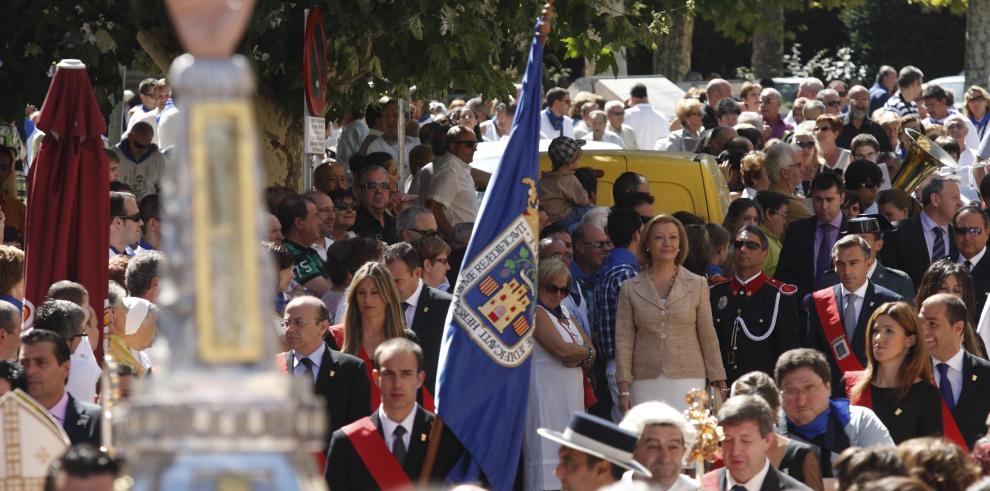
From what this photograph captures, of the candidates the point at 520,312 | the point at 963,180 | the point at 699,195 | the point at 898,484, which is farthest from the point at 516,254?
the point at 963,180

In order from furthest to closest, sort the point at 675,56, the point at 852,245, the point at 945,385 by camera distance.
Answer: the point at 675,56, the point at 852,245, the point at 945,385

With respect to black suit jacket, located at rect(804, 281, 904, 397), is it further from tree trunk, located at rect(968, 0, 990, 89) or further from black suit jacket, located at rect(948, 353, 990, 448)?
tree trunk, located at rect(968, 0, 990, 89)

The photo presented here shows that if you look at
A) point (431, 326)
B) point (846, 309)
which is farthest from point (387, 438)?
point (846, 309)

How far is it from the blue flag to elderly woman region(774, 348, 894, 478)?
47.7 inches

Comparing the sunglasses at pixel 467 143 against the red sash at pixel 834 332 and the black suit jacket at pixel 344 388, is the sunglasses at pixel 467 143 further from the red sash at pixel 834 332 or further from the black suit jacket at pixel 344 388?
the black suit jacket at pixel 344 388

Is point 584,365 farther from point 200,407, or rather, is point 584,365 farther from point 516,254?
point 200,407

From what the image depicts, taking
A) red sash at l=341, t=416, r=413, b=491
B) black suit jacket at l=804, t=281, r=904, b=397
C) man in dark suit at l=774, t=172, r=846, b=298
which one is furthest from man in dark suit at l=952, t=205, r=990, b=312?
red sash at l=341, t=416, r=413, b=491

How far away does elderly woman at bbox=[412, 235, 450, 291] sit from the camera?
9.85 metres

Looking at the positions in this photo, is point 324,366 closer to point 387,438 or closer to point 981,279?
point 387,438

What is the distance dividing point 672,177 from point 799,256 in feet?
8.00

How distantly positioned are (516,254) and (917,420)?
2.13 meters

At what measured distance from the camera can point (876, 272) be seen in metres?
10.6

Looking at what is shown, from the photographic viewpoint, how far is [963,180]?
1667 cm

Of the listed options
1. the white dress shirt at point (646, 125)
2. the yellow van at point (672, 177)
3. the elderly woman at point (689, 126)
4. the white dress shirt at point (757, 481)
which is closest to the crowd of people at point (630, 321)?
the white dress shirt at point (757, 481)
